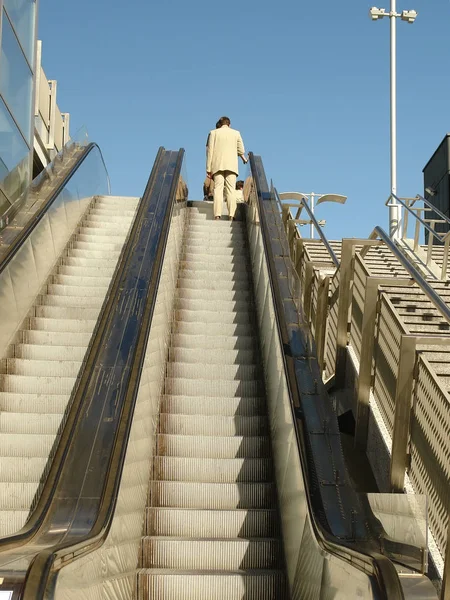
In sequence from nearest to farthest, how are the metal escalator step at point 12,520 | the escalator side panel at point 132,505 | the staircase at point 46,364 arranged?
the escalator side panel at point 132,505 → the metal escalator step at point 12,520 → the staircase at point 46,364

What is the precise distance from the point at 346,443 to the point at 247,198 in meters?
5.97

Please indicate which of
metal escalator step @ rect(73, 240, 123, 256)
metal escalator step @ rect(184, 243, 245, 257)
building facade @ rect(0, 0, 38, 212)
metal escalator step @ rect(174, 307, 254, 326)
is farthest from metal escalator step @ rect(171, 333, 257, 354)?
building facade @ rect(0, 0, 38, 212)

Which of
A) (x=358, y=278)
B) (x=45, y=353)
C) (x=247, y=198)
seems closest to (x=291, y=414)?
(x=358, y=278)

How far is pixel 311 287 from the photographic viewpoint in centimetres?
825

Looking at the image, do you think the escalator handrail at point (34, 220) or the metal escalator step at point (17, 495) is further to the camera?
the escalator handrail at point (34, 220)

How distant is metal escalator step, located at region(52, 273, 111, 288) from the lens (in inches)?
315

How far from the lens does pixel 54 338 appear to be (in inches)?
271

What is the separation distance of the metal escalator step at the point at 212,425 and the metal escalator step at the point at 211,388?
43cm

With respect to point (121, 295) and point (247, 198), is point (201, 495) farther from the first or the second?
point (247, 198)

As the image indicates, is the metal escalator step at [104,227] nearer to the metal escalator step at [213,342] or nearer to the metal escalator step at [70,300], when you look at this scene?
the metal escalator step at [70,300]

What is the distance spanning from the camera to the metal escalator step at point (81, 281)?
8008 millimetres

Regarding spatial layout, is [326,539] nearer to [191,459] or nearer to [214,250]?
[191,459]

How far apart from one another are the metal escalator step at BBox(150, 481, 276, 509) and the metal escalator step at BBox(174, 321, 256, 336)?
2432 mm

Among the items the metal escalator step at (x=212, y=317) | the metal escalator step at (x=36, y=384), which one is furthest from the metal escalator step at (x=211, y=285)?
the metal escalator step at (x=36, y=384)
